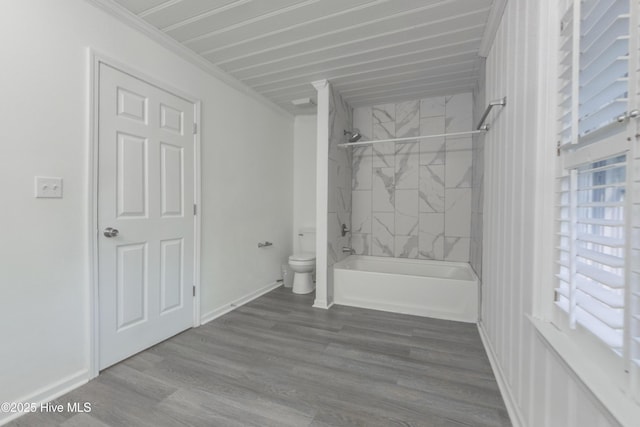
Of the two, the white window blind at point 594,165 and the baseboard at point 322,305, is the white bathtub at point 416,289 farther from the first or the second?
the white window blind at point 594,165

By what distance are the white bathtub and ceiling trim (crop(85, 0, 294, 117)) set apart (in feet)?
7.25

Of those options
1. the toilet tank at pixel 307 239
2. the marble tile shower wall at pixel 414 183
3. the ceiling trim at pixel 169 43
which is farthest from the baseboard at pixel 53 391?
the marble tile shower wall at pixel 414 183

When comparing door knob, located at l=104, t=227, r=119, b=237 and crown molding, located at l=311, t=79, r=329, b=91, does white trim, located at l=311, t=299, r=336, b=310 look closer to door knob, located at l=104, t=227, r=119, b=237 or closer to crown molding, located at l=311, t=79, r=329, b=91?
door knob, located at l=104, t=227, r=119, b=237

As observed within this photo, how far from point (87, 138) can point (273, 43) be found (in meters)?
1.49

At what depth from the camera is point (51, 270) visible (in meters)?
1.48

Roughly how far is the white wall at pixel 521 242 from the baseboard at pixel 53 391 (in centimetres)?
236

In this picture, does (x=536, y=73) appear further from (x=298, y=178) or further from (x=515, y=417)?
(x=298, y=178)

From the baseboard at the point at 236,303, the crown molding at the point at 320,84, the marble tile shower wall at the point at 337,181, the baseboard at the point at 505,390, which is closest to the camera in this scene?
the baseboard at the point at 505,390

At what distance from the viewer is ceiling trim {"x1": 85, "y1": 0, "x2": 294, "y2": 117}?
1.70m

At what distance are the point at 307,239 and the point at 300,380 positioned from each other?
2276mm

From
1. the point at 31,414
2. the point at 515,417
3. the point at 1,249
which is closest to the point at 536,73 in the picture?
the point at 515,417

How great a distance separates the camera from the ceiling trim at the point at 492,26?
5.40 ft

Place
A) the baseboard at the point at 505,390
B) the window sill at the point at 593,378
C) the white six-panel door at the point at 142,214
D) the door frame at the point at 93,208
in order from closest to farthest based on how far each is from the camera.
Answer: the window sill at the point at 593,378, the baseboard at the point at 505,390, the door frame at the point at 93,208, the white six-panel door at the point at 142,214

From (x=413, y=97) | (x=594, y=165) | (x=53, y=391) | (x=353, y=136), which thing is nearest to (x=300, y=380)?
(x=53, y=391)
